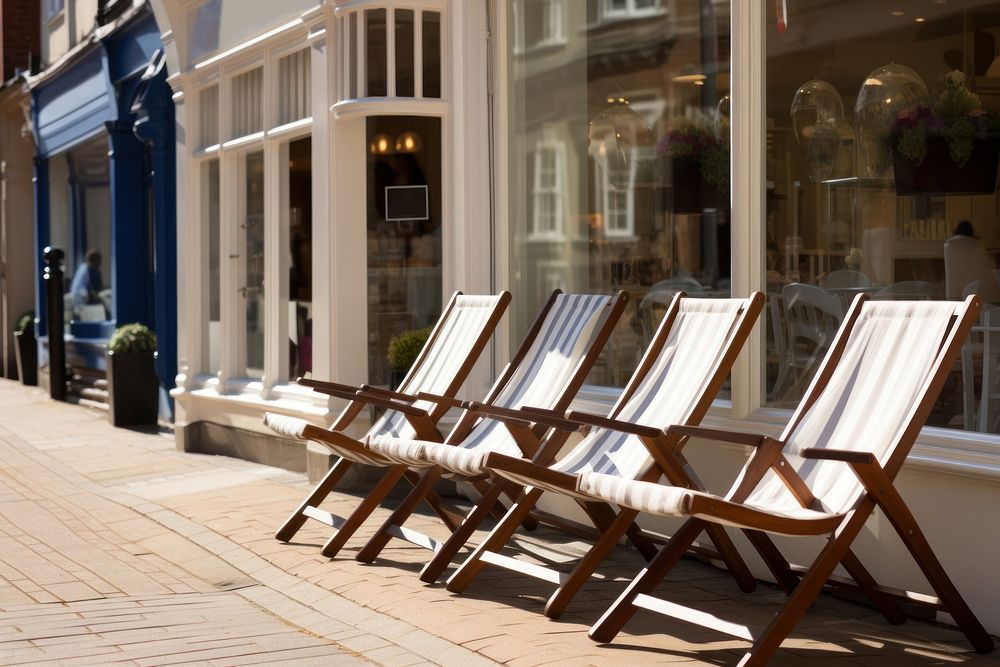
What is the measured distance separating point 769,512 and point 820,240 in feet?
7.15

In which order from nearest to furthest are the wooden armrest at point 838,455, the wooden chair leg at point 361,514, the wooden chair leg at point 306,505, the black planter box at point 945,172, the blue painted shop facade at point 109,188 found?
the wooden armrest at point 838,455
the black planter box at point 945,172
the wooden chair leg at point 361,514
the wooden chair leg at point 306,505
the blue painted shop facade at point 109,188

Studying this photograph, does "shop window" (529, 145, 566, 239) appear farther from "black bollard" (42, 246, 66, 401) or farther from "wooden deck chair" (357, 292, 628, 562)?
"black bollard" (42, 246, 66, 401)

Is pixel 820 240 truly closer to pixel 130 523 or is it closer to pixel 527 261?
pixel 527 261

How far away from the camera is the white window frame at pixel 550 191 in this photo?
6652 millimetres

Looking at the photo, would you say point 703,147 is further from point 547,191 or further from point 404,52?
point 404,52

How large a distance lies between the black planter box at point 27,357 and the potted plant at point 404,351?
10.1m

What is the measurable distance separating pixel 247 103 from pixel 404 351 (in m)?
2.62

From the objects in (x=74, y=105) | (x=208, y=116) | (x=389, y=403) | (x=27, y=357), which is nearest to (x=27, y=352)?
(x=27, y=357)

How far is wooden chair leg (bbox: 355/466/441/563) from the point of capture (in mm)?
5027

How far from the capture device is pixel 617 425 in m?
3.99

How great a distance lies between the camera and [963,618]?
382 cm

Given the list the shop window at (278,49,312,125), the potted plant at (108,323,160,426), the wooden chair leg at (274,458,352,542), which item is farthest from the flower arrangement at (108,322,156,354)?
the wooden chair leg at (274,458,352,542)

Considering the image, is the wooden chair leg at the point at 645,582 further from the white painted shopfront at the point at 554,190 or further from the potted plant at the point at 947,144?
the potted plant at the point at 947,144

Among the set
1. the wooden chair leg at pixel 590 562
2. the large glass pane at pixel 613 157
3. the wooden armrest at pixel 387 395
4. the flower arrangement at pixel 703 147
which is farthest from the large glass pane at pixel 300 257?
the wooden chair leg at pixel 590 562
